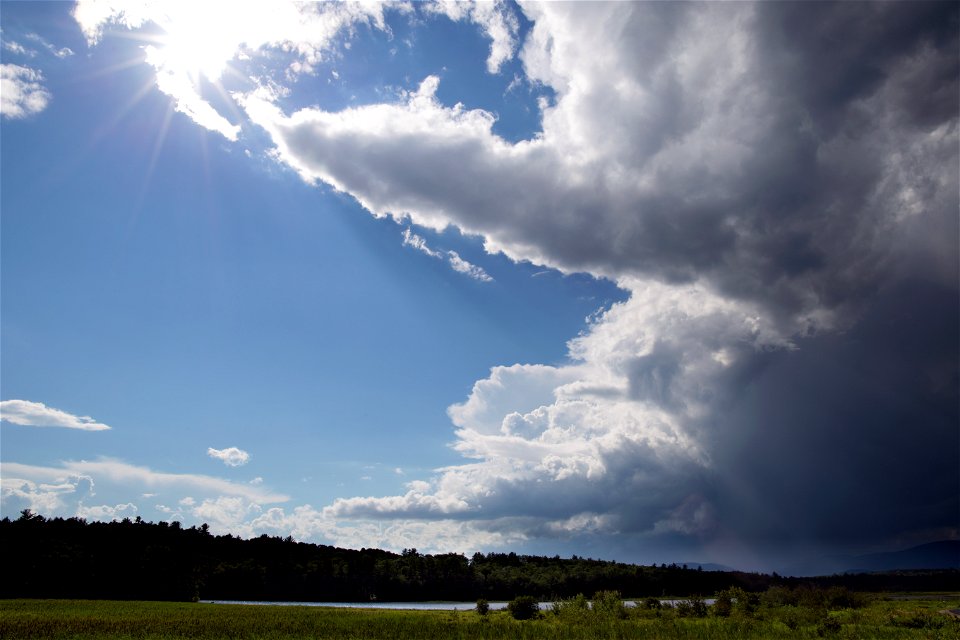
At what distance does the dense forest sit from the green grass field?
41406 millimetres

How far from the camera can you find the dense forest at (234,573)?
394 feet

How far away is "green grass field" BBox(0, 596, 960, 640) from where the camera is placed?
1957 inches

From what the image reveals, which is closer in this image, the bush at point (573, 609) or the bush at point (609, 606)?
the bush at point (573, 609)

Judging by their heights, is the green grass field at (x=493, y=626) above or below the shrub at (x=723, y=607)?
below

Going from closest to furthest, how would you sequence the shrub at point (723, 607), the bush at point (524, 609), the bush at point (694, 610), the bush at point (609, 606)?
1. the shrub at point (723, 607)
2. the bush at point (694, 610)
3. the bush at point (609, 606)
4. the bush at point (524, 609)

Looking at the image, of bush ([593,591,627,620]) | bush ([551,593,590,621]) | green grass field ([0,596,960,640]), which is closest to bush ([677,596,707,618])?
green grass field ([0,596,960,640])

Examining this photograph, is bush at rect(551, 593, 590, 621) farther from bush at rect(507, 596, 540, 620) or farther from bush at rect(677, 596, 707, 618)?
bush at rect(677, 596, 707, 618)

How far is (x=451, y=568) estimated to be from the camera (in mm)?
178000

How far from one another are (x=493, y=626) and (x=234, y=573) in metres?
116

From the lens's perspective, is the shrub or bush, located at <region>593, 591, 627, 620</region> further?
bush, located at <region>593, 591, 627, 620</region>

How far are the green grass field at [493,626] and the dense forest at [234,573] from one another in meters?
41.4

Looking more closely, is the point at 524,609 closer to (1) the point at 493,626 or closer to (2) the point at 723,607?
(1) the point at 493,626

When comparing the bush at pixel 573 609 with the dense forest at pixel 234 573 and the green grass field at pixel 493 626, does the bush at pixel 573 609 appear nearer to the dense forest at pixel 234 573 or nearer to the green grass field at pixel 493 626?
the green grass field at pixel 493 626

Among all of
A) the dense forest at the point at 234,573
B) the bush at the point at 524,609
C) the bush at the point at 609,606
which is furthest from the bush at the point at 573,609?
the dense forest at the point at 234,573
